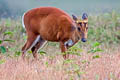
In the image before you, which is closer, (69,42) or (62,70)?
(62,70)

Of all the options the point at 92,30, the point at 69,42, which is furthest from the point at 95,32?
the point at 69,42

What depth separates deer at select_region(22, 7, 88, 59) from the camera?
1120cm

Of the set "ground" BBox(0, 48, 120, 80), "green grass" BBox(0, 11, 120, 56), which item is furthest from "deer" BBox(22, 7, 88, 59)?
"green grass" BBox(0, 11, 120, 56)

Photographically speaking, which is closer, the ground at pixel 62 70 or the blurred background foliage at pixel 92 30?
the ground at pixel 62 70

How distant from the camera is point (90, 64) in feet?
30.0

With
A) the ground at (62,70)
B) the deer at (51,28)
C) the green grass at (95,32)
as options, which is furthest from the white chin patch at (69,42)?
the green grass at (95,32)

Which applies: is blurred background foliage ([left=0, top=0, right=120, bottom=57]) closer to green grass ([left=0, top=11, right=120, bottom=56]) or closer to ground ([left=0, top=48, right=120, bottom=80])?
green grass ([left=0, top=11, right=120, bottom=56])

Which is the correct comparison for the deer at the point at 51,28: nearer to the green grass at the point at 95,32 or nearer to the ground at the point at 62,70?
the ground at the point at 62,70

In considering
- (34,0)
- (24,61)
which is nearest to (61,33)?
(24,61)

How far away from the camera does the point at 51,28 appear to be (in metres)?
11.6

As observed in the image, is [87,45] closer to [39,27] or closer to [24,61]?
[39,27]

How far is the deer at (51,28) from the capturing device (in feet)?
36.8

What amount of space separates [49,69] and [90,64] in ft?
3.57

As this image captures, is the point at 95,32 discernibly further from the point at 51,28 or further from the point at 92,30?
the point at 51,28
